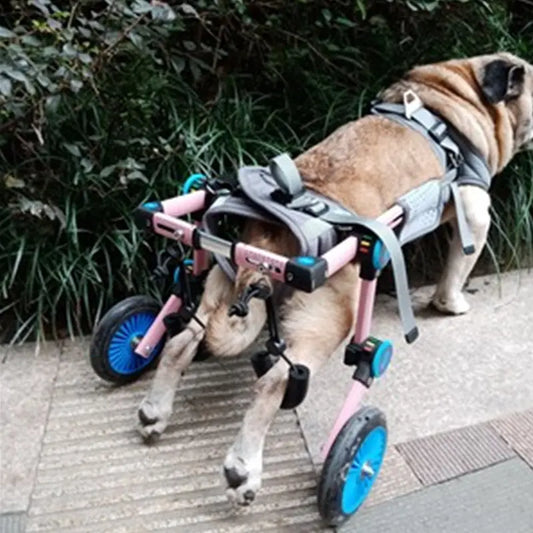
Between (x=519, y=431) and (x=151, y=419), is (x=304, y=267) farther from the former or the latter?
(x=519, y=431)

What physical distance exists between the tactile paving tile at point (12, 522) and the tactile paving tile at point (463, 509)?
3.29 ft

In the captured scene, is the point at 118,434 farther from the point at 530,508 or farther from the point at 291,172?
the point at 530,508

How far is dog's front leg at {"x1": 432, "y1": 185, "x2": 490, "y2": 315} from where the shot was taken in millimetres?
3006

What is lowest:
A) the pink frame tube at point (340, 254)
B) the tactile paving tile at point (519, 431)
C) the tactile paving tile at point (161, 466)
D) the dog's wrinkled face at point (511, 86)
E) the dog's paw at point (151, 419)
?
the tactile paving tile at point (161, 466)

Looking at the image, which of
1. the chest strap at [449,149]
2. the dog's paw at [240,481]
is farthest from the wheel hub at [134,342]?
the chest strap at [449,149]

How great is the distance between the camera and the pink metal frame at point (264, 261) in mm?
2066

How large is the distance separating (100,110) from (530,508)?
7.68 ft

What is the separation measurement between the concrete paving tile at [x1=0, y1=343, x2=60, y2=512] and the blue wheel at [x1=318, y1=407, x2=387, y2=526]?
3.23 ft

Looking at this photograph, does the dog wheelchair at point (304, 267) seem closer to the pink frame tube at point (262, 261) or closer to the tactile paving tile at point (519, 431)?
the pink frame tube at point (262, 261)

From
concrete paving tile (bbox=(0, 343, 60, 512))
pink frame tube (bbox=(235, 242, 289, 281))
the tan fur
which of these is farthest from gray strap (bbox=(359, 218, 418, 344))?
concrete paving tile (bbox=(0, 343, 60, 512))

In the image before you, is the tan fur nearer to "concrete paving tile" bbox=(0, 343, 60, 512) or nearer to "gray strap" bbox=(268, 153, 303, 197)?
"gray strap" bbox=(268, 153, 303, 197)

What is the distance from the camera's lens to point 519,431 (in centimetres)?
257

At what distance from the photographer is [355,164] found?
262 cm

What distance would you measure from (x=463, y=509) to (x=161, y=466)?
1.00m
